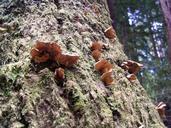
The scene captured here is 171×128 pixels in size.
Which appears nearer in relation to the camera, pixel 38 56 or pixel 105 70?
pixel 38 56

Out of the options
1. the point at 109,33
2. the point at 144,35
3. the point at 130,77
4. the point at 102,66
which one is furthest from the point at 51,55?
the point at 144,35

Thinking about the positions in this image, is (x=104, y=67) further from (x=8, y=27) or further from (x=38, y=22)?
(x=8, y=27)

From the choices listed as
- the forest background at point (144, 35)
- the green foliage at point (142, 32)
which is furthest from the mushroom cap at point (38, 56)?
the green foliage at point (142, 32)

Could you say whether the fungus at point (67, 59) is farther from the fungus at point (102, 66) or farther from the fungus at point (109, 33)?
the fungus at point (109, 33)

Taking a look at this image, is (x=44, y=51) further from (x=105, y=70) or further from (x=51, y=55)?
(x=105, y=70)

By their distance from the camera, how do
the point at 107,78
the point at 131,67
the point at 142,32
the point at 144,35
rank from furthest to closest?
the point at 144,35 → the point at 142,32 → the point at 131,67 → the point at 107,78

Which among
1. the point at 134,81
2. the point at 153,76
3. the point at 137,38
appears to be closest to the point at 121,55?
the point at 134,81
